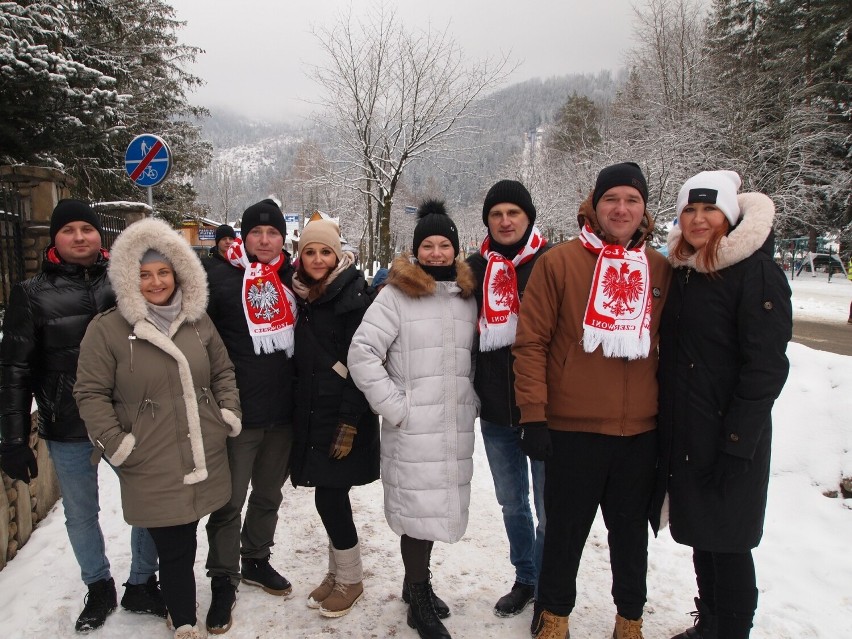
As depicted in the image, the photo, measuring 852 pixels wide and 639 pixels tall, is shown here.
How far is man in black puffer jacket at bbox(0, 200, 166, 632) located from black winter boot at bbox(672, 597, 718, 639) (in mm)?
2881

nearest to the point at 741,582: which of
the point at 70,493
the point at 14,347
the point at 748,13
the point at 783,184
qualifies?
the point at 70,493

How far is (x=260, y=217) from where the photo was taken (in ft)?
10.2

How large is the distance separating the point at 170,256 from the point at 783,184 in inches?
991

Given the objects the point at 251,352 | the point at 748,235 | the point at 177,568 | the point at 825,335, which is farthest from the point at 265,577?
the point at 825,335

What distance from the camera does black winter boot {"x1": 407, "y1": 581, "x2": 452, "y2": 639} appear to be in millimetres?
2832

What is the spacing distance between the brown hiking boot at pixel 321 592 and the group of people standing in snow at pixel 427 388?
0.01 m

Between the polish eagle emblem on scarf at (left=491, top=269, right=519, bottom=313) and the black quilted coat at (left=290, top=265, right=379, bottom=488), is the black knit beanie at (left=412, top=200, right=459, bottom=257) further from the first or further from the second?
the black quilted coat at (left=290, top=265, right=379, bottom=488)

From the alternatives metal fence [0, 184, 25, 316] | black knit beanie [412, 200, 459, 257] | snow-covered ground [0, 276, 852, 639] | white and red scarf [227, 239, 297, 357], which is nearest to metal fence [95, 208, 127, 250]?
metal fence [0, 184, 25, 316]

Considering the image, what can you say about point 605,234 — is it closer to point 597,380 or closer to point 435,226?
point 597,380

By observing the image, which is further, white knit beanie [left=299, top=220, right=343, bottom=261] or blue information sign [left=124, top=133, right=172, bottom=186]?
blue information sign [left=124, top=133, right=172, bottom=186]

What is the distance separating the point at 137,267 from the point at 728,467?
2880mm

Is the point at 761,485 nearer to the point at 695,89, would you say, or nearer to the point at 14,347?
the point at 14,347

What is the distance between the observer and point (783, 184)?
2148 cm

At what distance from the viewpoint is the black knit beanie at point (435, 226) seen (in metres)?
2.90
